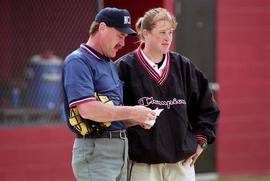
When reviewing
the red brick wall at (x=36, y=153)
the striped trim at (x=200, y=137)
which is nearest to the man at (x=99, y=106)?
the striped trim at (x=200, y=137)

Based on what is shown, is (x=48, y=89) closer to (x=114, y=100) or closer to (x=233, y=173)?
(x=233, y=173)

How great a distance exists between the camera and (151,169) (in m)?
4.70

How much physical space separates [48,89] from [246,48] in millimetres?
2618

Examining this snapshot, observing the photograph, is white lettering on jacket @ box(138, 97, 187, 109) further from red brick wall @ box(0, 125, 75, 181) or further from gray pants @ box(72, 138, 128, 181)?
red brick wall @ box(0, 125, 75, 181)

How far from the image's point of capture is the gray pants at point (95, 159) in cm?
411

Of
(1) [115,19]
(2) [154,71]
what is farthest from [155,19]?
(1) [115,19]

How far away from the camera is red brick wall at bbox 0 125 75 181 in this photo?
7.49m

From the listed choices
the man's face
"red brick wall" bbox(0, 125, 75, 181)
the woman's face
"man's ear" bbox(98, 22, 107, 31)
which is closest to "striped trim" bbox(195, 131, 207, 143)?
the woman's face

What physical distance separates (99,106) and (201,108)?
43.2 inches

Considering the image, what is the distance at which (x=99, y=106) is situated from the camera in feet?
13.1

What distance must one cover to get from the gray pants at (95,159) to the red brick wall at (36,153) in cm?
347

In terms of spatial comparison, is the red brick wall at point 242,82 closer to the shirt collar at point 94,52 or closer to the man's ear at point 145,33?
the man's ear at point 145,33

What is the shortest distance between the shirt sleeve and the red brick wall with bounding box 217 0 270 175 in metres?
4.95

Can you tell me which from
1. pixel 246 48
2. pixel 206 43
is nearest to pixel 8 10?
pixel 206 43
